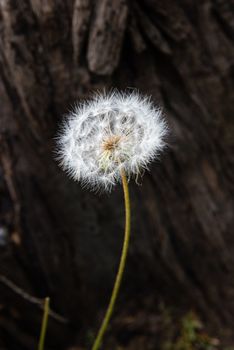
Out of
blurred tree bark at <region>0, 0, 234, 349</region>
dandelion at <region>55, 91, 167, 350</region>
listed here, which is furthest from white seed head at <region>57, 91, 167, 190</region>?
blurred tree bark at <region>0, 0, 234, 349</region>

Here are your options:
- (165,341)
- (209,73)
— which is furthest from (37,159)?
(165,341)

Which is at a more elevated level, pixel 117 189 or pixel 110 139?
pixel 117 189

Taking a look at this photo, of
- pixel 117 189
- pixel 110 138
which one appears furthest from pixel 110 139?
pixel 117 189

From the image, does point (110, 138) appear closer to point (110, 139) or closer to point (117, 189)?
point (110, 139)

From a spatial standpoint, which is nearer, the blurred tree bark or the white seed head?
the white seed head

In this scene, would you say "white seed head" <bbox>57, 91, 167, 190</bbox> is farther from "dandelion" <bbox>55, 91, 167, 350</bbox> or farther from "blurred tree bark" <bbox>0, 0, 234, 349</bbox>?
"blurred tree bark" <bbox>0, 0, 234, 349</bbox>

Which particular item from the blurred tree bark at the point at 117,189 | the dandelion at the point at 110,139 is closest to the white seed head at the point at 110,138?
the dandelion at the point at 110,139

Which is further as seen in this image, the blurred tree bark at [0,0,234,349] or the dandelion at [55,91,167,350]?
the blurred tree bark at [0,0,234,349]

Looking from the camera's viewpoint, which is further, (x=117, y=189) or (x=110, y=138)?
(x=117, y=189)
